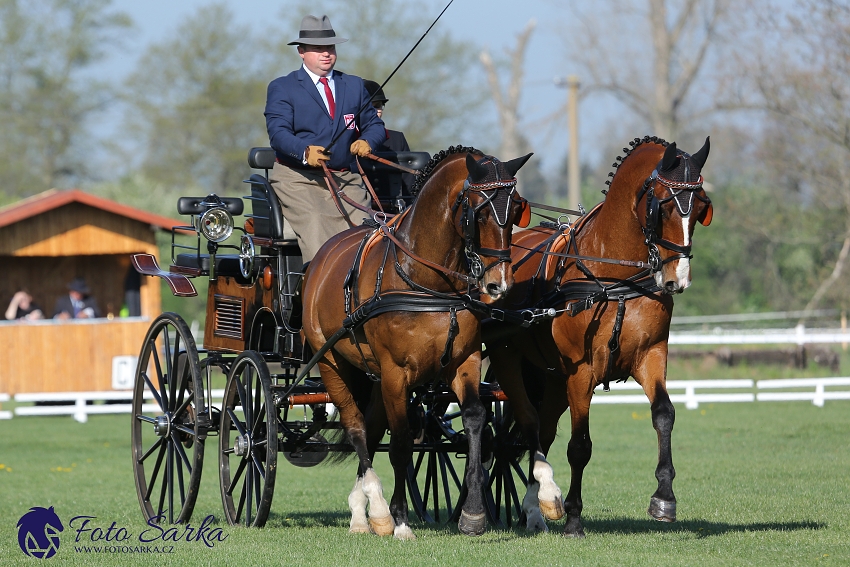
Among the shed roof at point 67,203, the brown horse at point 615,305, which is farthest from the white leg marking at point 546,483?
the shed roof at point 67,203

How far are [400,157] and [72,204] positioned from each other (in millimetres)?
12554

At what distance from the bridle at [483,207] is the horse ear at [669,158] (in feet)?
2.60

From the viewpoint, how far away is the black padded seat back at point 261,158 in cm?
805

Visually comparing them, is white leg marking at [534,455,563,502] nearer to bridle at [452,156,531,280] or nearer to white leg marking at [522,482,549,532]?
white leg marking at [522,482,549,532]

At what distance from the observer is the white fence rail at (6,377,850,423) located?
16.6m

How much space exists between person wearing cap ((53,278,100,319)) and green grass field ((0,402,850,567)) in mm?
2352

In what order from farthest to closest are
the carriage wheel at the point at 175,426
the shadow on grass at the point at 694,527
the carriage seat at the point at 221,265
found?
the carriage seat at the point at 221,265, the carriage wheel at the point at 175,426, the shadow on grass at the point at 694,527

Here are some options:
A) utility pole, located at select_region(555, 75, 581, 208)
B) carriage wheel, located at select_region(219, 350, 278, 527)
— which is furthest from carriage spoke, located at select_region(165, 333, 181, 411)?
utility pole, located at select_region(555, 75, 581, 208)

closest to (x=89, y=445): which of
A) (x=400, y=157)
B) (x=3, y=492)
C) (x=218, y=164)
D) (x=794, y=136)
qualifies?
(x=3, y=492)

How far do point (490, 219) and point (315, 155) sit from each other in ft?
5.86

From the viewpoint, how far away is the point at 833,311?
2638 cm

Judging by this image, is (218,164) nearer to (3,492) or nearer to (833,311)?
(833,311)

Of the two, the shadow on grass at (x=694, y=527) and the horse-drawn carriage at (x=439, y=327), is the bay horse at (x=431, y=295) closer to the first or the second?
the horse-drawn carriage at (x=439, y=327)

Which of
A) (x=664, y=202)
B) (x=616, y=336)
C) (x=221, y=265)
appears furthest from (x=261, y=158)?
(x=664, y=202)
